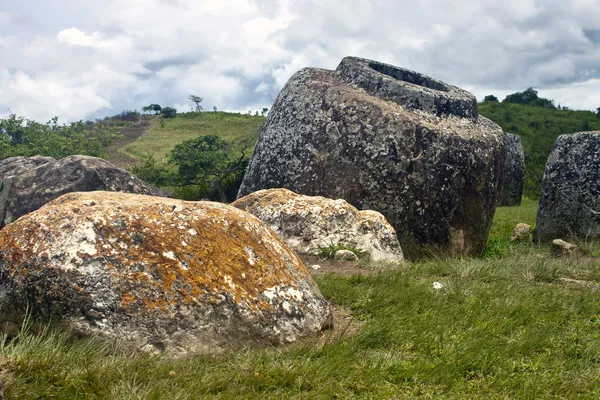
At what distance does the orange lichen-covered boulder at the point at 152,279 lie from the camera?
177 inches

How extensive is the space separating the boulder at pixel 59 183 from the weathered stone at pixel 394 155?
2.55m

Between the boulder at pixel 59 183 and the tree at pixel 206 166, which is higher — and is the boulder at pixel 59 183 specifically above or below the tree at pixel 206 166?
below

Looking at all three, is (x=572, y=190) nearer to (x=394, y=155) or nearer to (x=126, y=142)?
(x=394, y=155)

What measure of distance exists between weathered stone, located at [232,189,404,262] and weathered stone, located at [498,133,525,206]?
846 inches

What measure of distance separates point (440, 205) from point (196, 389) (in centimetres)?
814

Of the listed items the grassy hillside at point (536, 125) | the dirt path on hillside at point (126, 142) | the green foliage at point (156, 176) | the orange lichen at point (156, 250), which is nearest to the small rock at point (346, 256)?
the orange lichen at point (156, 250)

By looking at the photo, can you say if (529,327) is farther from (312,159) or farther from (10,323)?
(312,159)

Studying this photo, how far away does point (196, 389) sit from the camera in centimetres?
374

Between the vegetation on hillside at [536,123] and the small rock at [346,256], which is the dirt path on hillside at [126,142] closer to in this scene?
the vegetation on hillside at [536,123]

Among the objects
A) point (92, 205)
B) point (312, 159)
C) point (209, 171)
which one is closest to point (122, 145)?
point (209, 171)

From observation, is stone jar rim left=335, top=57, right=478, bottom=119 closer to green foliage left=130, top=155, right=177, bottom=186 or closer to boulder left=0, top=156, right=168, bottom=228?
boulder left=0, top=156, right=168, bottom=228

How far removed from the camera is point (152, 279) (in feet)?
15.2

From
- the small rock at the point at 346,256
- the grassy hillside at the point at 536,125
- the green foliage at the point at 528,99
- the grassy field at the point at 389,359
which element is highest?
the green foliage at the point at 528,99

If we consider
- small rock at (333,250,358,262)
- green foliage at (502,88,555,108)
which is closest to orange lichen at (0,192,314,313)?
small rock at (333,250,358,262)
